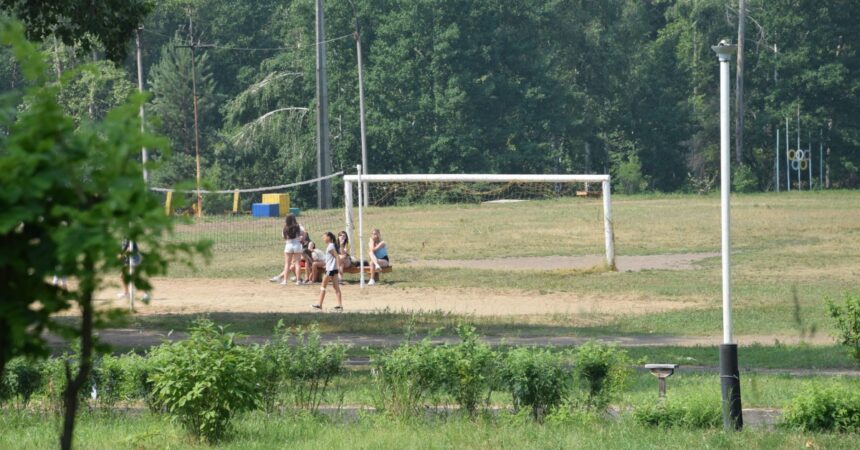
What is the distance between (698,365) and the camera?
15.2 metres

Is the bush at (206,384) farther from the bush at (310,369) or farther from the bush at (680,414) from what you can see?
the bush at (680,414)

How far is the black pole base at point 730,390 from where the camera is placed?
34.2 feet

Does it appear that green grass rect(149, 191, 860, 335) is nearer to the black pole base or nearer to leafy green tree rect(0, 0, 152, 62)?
the black pole base

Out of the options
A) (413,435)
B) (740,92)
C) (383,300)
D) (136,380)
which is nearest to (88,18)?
(136,380)

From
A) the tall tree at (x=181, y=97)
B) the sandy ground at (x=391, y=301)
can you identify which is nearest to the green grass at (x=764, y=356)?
the sandy ground at (x=391, y=301)

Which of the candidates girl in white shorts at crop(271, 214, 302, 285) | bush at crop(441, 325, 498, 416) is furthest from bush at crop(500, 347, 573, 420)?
girl in white shorts at crop(271, 214, 302, 285)

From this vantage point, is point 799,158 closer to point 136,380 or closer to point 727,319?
point 727,319

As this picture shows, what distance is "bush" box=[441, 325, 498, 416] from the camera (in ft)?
35.3

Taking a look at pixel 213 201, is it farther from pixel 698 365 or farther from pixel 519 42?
pixel 698 365

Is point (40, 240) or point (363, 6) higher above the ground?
point (363, 6)

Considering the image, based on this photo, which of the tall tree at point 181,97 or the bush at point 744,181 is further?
the tall tree at point 181,97

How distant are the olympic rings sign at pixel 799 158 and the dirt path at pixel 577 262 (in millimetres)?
40113

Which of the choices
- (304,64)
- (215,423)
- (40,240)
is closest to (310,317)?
(215,423)

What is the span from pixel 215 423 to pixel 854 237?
30068 millimetres
